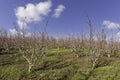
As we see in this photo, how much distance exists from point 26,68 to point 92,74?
782 centimetres

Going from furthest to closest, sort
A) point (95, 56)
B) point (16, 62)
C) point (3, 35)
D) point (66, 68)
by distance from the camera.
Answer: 1. point (3, 35)
2. point (16, 62)
3. point (95, 56)
4. point (66, 68)

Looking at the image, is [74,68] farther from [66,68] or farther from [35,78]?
[35,78]

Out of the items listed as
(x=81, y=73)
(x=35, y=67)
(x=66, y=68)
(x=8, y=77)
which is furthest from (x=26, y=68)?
(x=81, y=73)

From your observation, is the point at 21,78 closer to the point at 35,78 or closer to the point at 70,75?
the point at 35,78

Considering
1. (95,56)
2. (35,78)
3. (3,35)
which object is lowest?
(35,78)

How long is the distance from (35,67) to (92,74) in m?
7.19

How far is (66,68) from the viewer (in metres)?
23.3

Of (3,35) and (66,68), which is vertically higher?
(3,35)

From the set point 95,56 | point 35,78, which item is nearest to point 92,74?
point 95,56

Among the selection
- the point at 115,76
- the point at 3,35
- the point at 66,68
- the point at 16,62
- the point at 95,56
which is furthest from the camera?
the point at 3,35

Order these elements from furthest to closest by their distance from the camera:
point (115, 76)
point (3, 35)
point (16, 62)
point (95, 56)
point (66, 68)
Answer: point (3, 35) < point (16, 62) < point (95, 56) < point (66, 68) < point (115, 76)

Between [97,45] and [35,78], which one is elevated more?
[97,45]

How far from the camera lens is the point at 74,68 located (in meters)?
23.4

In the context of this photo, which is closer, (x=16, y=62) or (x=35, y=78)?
(x=35, y=78)
